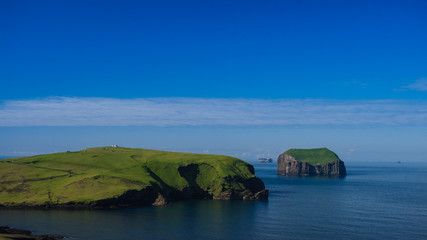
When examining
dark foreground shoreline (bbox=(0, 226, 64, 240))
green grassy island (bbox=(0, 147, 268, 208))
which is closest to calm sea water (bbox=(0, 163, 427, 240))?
dark foreground shoreline (bbox=(0, 226, 64, 240))

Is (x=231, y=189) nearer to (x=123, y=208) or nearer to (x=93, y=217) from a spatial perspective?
(x=123, y=208)

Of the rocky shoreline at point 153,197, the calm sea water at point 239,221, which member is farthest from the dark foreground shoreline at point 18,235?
the rocky shoreline at point 153,197

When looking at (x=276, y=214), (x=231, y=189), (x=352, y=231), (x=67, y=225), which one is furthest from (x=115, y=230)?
(x=231, y=189)

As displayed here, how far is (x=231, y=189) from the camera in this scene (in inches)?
7638

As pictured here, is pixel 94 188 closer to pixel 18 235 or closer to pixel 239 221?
pixel 18 235

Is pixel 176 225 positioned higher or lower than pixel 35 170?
lower

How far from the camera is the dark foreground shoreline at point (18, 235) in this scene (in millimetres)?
92000

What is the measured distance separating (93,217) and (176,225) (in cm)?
3398

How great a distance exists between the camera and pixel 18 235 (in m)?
96.0

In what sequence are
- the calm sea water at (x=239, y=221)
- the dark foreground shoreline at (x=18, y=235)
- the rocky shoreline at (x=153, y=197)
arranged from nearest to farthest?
the dark foreground shoreline at (x=18, y=235), the calm sea water at (x=239, y=221), the rocky shoreline at (x=153, y=197)

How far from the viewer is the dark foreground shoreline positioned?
9200 cm

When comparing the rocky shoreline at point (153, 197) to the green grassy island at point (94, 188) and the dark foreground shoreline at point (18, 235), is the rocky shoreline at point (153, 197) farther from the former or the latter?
the dark foreground shoreline at point (18, 235)

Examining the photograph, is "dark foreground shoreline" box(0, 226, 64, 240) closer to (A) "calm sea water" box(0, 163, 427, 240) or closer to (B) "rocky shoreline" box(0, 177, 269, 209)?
(A) "calm sea water" box(0, 163, 427, 240)

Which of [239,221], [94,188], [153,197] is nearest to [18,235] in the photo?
[94,188]
